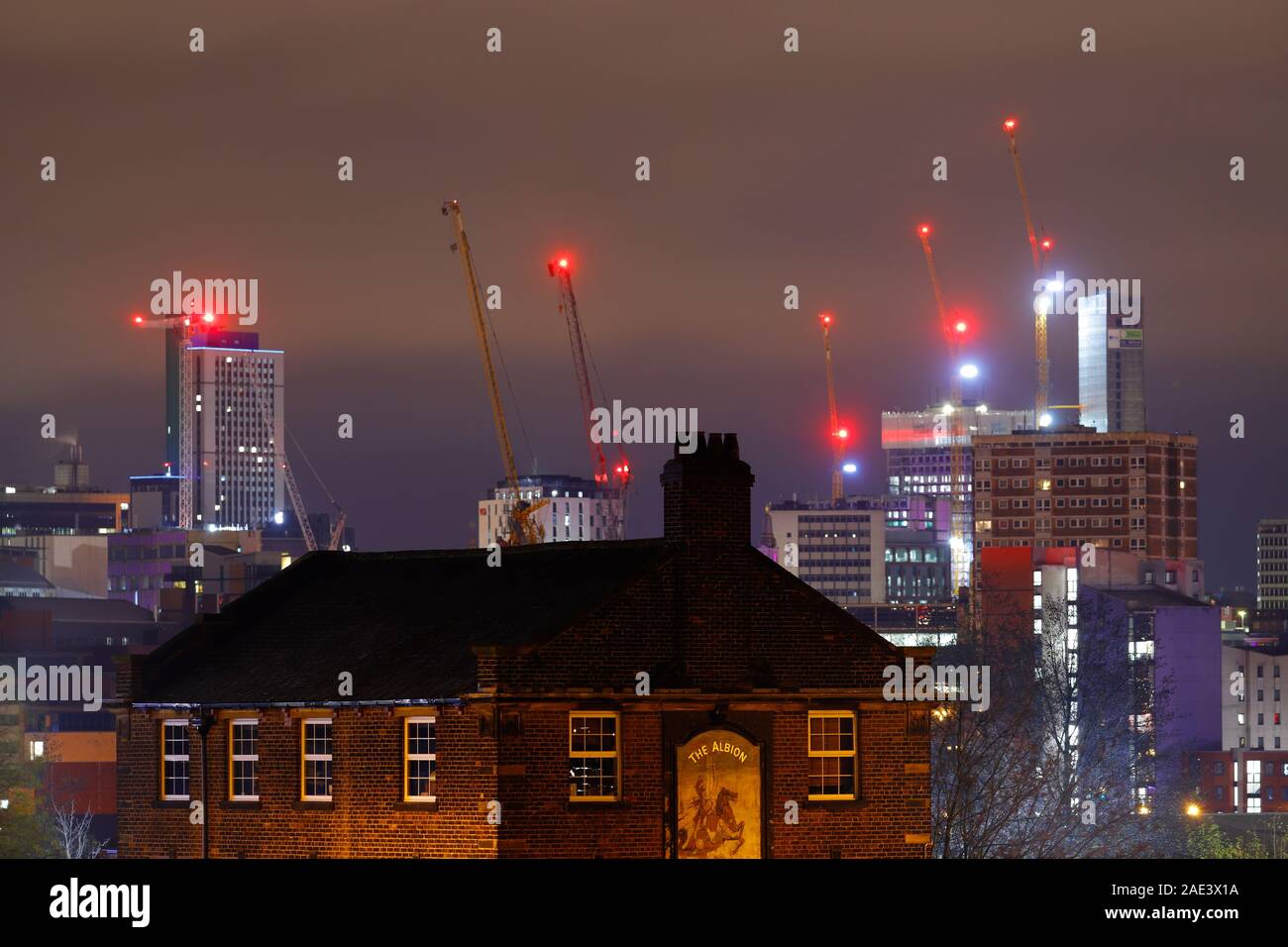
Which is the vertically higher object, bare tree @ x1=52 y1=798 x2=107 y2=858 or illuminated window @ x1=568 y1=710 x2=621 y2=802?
illuminated window @ x1=568 y1=710 x2=621 y2=802

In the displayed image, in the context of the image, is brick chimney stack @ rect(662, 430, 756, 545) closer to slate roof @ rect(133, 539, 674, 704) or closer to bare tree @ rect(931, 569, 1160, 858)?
slate roof @ rect(133, 539, 674, 704)

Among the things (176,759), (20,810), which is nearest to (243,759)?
(176,759)

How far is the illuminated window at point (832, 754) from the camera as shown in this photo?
5394 centimetres

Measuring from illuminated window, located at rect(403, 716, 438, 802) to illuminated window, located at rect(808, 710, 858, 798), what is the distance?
26.8 ft

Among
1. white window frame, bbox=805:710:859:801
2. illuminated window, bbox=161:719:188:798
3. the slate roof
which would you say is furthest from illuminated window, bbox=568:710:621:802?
illuminated window, bbox=161:719:188:798

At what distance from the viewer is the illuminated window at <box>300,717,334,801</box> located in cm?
5459

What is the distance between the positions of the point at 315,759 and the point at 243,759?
249 centimetres

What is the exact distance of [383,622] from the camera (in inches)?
2290
